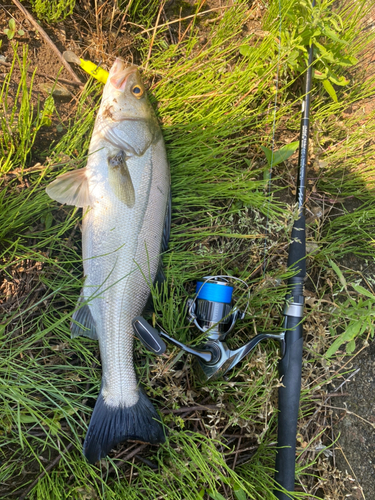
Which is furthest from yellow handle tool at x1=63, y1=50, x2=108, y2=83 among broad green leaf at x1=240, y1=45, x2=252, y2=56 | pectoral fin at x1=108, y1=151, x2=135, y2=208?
broad green leaf at x1=240, y1=45, x2=252, y2=56

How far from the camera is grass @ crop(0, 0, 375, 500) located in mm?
1886

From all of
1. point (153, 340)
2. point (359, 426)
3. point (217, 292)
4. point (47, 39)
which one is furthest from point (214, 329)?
point (47, 39)

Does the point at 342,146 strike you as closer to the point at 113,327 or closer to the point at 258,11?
the point at 258,11

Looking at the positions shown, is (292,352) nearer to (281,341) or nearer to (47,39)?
(281,341)

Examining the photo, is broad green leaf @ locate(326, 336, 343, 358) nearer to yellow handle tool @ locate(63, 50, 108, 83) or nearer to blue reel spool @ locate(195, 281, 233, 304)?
blue reel spool @ locate(195, 281, 233, 304)

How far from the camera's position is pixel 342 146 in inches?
98.4

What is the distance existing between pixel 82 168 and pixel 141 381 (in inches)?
53.7

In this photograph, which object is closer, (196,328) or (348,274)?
(196,328)

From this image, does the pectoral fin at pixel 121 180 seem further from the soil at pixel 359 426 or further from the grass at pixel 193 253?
the soil at pixel 359 426

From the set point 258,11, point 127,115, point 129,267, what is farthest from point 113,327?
point 258,11

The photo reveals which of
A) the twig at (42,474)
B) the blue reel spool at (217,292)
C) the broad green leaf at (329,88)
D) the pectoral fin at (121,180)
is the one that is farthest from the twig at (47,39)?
the twig at (42,474)

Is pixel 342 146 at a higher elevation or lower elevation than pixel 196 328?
higher

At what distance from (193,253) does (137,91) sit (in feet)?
3.60

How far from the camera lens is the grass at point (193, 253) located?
6.19 feet
